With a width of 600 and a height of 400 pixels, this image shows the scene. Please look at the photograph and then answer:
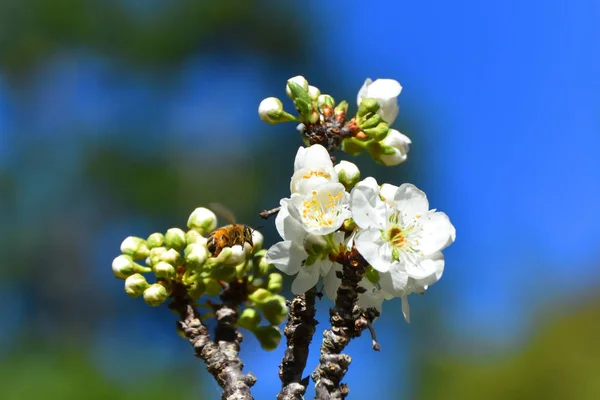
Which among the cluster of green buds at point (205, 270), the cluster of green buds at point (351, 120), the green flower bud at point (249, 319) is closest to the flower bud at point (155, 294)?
the cluster of green buds at point (205, 270)

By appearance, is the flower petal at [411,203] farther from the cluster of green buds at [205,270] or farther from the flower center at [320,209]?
the cluster of green buds at [205,270]

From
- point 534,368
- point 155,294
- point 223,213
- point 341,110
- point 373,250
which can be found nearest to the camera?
point 373,250

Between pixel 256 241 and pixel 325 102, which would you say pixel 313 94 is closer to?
pixel 325 102

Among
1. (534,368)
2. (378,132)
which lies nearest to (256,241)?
(378,132)

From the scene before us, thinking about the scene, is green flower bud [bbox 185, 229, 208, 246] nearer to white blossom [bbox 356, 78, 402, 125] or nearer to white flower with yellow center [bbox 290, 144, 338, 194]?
white flower with yellow center [bbox 290, 144, 338, 194]

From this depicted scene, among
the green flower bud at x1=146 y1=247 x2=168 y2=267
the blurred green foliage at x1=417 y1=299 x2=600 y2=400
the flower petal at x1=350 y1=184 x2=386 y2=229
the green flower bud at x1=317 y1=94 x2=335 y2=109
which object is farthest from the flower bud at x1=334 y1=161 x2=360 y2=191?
the blurred green foliage at x1=417 y1=299 x2=600 y2=400

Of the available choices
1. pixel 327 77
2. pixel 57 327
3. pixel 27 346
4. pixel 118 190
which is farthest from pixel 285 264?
pixel 327 77
